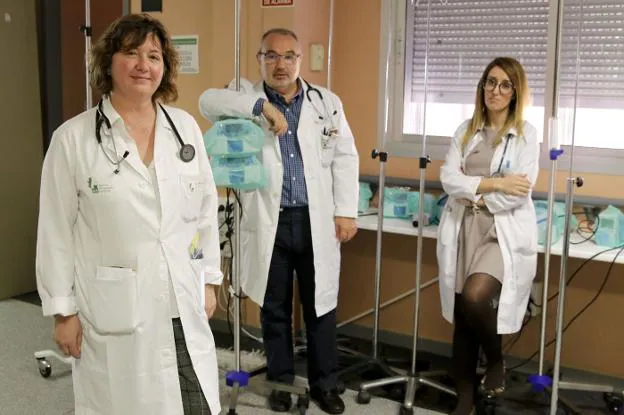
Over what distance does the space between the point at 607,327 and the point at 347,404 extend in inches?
52.5

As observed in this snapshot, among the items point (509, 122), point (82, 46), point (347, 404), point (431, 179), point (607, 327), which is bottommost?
point (347, 404)

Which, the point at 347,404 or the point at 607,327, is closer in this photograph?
the point at 347,404

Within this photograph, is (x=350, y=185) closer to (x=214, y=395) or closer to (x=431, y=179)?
(x=431, y=179)

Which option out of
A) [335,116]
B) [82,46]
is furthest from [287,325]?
[82,46]

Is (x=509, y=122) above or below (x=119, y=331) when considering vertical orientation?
above

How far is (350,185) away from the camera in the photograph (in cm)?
297

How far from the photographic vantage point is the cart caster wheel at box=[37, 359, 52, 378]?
Result: 330 centimetres

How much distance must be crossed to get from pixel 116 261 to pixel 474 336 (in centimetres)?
168

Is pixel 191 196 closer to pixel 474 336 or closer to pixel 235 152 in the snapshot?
pixel 235 152

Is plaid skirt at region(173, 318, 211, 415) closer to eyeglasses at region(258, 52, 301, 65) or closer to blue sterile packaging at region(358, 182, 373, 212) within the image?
eyeglasses at region(258, 52, 301, 65)

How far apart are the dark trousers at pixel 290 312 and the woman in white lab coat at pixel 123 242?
39.3 inches

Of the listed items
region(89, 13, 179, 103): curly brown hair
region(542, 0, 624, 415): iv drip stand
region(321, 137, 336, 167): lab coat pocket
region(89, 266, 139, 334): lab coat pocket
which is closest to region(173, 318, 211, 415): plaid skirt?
region(89, 266, 139, 334): lab coat pocket

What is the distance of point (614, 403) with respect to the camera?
3.01 m

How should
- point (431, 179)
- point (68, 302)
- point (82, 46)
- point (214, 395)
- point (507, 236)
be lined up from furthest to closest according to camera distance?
point (82, 46), point (431, 179), point (507, 236), point (214, 395), point (68, 302)
